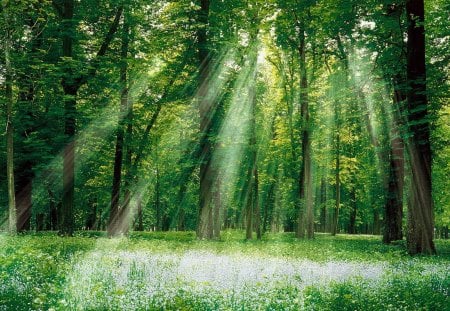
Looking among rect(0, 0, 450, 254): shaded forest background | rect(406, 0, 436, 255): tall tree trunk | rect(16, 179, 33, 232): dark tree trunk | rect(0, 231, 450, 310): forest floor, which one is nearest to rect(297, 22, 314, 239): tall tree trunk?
rect(0, 0, 450, 254): shaded forest background

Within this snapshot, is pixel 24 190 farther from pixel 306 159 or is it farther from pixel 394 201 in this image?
pixel 394 201

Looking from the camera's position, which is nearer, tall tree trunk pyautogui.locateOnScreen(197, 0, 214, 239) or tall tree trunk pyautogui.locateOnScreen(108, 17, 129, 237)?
tall tree trunk pyautogui.locateOnScreen(197, 0, 214, 239)

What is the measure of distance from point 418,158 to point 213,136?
9446 millimetres

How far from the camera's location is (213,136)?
2036 centimetres

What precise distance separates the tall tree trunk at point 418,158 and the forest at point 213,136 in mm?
49

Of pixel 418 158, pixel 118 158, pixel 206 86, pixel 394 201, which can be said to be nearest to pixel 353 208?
pixel 394 201

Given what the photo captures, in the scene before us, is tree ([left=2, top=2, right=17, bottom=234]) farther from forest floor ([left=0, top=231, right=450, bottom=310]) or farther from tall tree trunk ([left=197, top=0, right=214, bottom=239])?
tall tree trunk ([left=197, top=0, right=214, bottom=239])

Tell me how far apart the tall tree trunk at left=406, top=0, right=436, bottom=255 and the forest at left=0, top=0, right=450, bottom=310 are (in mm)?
49

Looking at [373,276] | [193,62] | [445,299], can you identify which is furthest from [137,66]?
[445,299]

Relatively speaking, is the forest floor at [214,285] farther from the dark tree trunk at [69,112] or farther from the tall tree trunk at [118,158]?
the tall tree trunk at [118,158]

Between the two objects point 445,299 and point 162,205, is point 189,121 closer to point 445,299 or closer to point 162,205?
point 445,299

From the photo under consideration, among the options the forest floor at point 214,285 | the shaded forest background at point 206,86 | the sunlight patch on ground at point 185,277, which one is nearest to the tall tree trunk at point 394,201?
the shaded forest background at point 206,86

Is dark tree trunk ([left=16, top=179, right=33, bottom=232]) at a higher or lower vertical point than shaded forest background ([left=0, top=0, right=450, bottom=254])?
lower

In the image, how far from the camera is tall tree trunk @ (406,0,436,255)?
1400 cm
